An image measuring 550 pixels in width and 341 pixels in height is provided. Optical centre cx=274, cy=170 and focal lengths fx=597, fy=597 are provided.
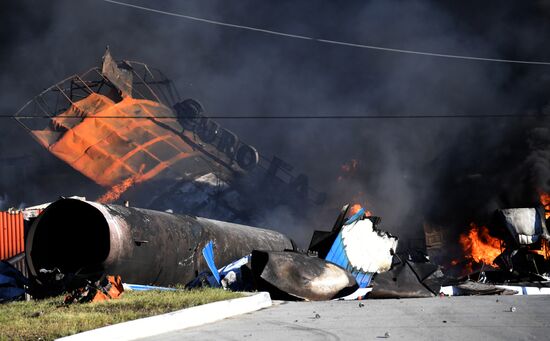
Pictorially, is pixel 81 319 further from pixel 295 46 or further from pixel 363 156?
pixel 295 46

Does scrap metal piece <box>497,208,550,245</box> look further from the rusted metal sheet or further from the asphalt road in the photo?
the rusted metal sheet

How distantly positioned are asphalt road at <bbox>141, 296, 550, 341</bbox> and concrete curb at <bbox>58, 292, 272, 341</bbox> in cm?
18

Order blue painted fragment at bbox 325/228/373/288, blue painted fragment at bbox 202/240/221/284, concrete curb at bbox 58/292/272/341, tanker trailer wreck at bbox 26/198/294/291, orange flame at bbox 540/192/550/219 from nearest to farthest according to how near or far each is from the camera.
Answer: concrete curb at bbox 58/292/272/341 → tanker trailer wreck at bbox 26/198/294/291 → blue painted fragment at bbox 202/240/221/284 → blue painted fragment at bbox 325/228/373/288 → orange flame at bbox 540/192/550/219

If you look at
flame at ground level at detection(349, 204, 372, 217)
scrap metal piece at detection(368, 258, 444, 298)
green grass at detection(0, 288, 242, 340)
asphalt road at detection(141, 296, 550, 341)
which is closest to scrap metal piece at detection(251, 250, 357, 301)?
scrap metal piece at detection(368, 258, 444, 298)

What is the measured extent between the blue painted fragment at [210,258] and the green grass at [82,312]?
1889mm

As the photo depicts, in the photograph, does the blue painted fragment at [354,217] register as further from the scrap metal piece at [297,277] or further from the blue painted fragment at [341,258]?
the scrap metal piece at [297,277]

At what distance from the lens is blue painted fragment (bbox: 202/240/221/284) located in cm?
1101

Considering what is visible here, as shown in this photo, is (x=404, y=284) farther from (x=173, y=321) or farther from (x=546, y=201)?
(x=546, y=201)

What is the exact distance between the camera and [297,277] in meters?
10.0

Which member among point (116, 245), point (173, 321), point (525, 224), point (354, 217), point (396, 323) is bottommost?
point (525, 224)

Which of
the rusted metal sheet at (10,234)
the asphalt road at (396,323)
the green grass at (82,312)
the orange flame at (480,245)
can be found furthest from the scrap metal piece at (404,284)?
the orange flame at (480,245)

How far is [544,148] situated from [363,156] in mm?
10280

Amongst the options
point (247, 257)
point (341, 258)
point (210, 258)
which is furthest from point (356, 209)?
point (210, 258)

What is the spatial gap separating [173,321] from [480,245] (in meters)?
21.6
